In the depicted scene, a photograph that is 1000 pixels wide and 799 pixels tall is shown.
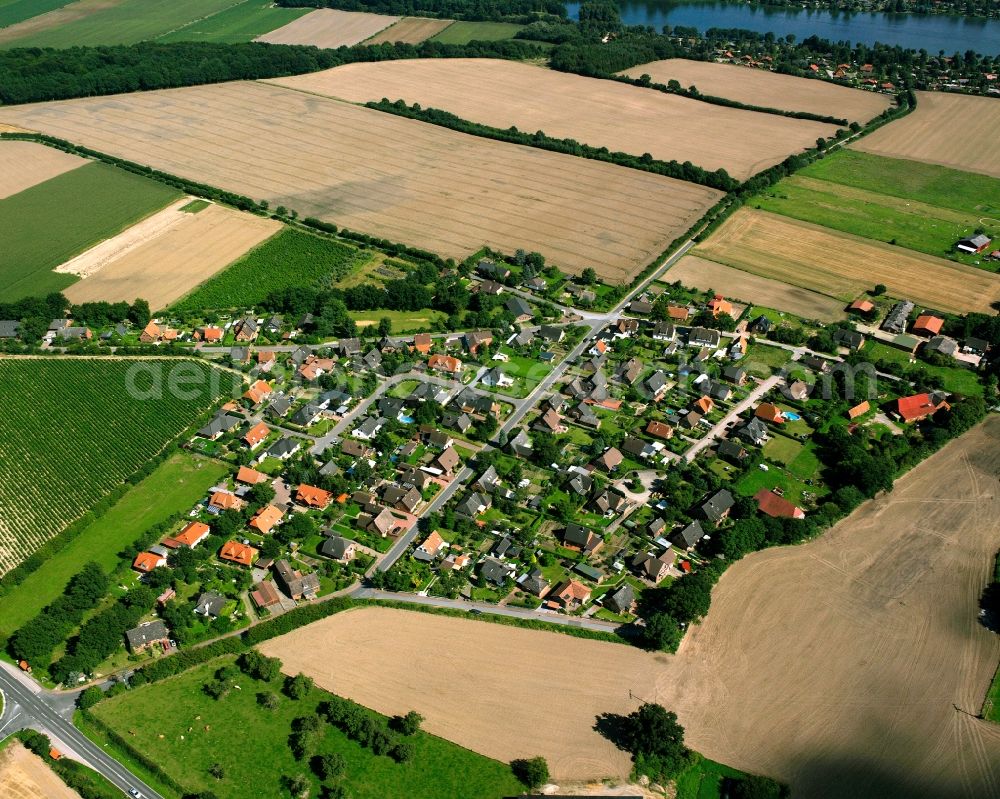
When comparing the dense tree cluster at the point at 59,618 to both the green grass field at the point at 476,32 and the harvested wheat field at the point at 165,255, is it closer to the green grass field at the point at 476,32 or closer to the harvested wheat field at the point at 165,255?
the harvested wheat field at the point at 165,255

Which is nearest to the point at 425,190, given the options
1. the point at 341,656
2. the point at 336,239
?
the point at 336,239

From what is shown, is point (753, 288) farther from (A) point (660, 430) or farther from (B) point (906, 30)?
(B) point (906, 30)

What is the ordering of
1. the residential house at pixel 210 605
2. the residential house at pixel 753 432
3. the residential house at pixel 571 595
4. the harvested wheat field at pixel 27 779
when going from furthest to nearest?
the residential house at pixel 753 432 → the residential house at pixel 210 605 → the residential house at pixel 571 595 → the harvested wheat field at pixel 27 779

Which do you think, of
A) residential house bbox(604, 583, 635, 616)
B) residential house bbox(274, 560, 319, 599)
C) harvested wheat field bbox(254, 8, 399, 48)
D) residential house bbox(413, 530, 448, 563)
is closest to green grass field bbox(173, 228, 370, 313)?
residential house bbox(274, 560, 319, 599)

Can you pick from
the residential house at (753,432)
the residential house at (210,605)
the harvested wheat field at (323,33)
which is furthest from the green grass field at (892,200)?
the harvested wheat field at (323,33)

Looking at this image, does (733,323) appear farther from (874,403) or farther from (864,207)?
(864,207)

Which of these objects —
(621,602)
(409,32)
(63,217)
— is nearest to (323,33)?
(409,32)
